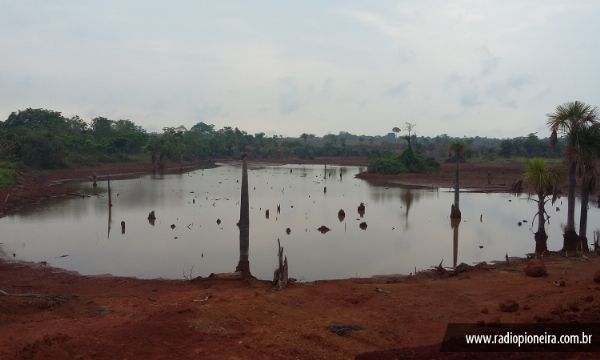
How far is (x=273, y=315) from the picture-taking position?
38.9 feet

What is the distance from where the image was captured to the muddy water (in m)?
22.4

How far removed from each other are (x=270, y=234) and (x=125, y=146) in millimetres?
72087

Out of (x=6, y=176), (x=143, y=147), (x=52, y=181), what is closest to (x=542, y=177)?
(x=6, y=176)

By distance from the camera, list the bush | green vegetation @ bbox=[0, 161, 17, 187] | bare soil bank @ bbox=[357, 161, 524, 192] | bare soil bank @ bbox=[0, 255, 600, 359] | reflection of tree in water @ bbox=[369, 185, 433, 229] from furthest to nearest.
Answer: the bush → bare soil bank @ bbox=[357, 161, 524, 192] → reflection of tree in water @ bbox=[369, 185, 433, 229] → green vegetation @ bbox=[0, 161, 17, 187] → bare soil bank @ bbox=[0, 255, 600, 359]

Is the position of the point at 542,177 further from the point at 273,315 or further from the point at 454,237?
the point at 273,315

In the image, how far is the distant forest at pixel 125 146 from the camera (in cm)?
6706

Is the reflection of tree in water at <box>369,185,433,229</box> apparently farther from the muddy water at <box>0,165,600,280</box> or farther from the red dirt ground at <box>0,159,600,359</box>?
the red dirt ground at <box>0,159,600,359</box>

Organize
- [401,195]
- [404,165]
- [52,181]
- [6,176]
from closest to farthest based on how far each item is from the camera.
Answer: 1. [6,176]
2. [401,195]
3. [52,181]
4. [404,165]

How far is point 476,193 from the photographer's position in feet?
174

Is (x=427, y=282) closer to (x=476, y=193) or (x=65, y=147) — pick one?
(x=476, y=193)

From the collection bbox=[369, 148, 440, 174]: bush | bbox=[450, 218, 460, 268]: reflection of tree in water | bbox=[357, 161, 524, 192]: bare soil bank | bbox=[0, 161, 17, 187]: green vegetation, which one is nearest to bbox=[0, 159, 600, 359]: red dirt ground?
bbox=[450, 218, 460, 268]: reflection of tree in water

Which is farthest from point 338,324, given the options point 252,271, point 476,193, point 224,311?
point 476,193

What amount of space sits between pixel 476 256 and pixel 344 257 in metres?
6.49

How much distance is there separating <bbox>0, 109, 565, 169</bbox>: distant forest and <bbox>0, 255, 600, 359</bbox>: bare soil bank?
36.6 metres
